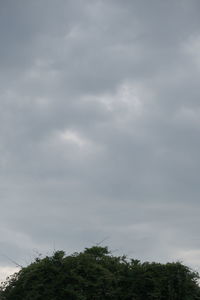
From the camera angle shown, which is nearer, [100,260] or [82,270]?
[82,270]

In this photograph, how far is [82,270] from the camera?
17.2 metres

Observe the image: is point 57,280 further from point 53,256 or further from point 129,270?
point 129,270

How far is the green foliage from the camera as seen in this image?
659 inches

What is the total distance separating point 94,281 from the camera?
17000mm

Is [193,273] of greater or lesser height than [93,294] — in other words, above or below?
above

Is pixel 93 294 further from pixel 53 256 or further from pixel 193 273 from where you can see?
pixel 193 273

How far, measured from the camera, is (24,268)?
18.0 m

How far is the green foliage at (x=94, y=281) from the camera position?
16.8 metres

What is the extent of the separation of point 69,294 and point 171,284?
3557mm

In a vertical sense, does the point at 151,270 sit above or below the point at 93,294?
above

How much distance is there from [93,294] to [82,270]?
0.92m

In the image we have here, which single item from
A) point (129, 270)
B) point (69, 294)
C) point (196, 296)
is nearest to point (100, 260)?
point (129, 270)

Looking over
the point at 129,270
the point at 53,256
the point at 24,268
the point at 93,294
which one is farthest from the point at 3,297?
the point at 129,270

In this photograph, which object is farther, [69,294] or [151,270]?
[151,270]
